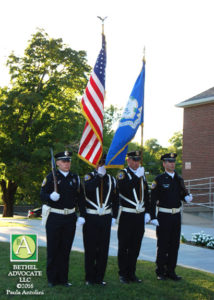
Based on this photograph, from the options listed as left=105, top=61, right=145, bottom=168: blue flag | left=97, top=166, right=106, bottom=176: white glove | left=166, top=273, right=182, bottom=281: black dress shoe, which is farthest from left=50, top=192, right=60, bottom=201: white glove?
left=166, top=273, right=182, bottom=281: black dress shoe

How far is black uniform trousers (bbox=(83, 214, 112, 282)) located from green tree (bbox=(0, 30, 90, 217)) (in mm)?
15222

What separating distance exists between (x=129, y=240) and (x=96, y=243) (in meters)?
0.54

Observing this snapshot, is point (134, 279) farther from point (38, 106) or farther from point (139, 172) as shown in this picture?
point (38, 106)

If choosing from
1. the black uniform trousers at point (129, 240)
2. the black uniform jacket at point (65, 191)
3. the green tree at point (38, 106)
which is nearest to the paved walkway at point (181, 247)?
the black uniform trousers at point (129, 240)

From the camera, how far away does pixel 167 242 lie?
266 inches

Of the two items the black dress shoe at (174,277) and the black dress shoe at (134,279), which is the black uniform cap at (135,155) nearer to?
the black dress shoe at (134,279)

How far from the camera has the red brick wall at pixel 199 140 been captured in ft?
64.7

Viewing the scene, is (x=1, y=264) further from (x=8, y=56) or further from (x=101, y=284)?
(x=8, y=56)

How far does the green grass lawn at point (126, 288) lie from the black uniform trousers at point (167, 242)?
9.6 inches

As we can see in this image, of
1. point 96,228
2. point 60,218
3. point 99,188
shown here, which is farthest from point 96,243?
point 99,188

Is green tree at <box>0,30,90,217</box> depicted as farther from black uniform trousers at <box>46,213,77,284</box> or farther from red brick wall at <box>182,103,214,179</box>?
black uniform trousers at <box>46,213,77,284</box>

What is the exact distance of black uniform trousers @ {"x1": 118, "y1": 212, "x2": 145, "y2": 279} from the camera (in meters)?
6.47

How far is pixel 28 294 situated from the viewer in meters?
5.79

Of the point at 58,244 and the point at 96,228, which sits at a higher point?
the point at 96,228
